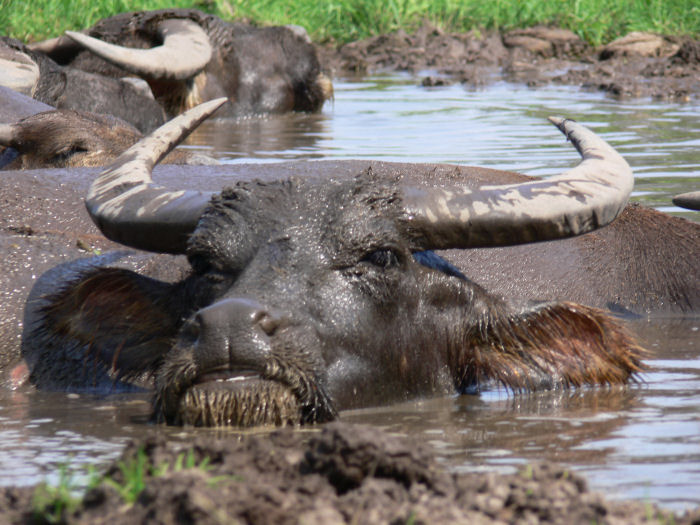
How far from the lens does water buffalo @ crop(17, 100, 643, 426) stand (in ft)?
14.3

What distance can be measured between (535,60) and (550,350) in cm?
1561

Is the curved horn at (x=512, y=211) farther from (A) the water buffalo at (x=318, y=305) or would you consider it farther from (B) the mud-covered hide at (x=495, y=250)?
(B) the mud-covered hide at (x=495, y=250)

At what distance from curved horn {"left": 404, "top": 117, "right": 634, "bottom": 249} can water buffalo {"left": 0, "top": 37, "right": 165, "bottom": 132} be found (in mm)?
8468

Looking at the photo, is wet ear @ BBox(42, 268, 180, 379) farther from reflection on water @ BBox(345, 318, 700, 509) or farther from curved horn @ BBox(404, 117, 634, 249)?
curved horn @ BBox(404, 117, 634, 249)

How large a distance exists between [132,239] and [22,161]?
5132 mm

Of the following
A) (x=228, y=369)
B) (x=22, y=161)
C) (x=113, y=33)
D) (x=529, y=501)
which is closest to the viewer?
(x=529, y=501)

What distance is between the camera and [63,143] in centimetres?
973

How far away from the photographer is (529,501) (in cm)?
311

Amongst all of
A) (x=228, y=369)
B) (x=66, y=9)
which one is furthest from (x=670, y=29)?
(x=228, y=369)

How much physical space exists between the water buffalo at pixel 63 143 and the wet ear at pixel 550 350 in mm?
4792

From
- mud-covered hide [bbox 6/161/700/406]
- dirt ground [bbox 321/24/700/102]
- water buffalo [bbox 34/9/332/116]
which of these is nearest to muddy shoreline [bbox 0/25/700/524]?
mud-covered hide [bbox 6/161/700/406]

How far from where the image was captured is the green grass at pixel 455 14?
65.6 ft

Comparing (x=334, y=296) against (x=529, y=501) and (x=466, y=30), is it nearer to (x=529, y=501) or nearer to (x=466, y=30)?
(x=529, y=501)

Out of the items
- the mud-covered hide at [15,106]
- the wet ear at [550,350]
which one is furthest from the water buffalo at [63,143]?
the wet ear at [550,350]
